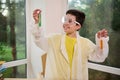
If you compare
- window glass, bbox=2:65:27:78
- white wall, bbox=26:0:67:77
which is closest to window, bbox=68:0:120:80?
white wall, bbox=26:0:67:77

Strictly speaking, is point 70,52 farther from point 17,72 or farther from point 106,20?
point 17,72

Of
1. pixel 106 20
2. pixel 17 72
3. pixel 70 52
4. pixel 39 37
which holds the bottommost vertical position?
pixel 17 72

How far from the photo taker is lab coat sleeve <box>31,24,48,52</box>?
1.26 meters

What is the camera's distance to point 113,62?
1.85m

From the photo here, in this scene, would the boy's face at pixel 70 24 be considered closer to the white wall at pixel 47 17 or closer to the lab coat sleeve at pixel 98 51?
the lab coat sleeve at pixel 98 51

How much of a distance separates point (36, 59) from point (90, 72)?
0.57 metres

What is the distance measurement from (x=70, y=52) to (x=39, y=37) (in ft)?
0.75

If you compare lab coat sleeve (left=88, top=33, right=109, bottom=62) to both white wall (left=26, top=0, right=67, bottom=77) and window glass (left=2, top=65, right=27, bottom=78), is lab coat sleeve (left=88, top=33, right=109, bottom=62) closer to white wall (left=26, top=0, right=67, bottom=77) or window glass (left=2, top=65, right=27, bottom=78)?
white wall (left=26, top=0, right=67, bottom=77)

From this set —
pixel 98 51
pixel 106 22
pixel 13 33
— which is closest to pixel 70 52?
pixel 98 51

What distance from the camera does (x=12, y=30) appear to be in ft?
6.98

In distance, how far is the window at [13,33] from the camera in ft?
6.72

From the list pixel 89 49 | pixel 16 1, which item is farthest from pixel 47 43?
pixel 16 1

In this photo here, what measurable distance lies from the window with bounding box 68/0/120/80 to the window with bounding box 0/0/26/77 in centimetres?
63

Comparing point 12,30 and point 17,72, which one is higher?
point 12,30
